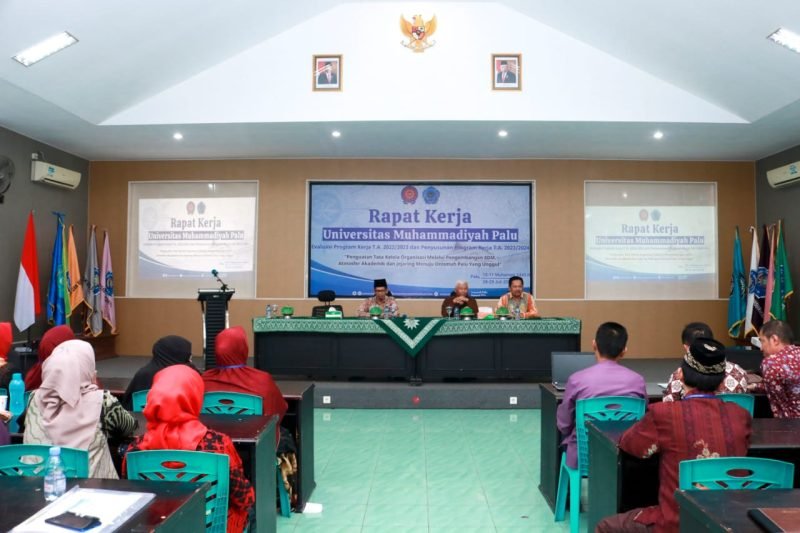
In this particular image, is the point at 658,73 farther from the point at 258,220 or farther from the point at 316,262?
the point at 258,220

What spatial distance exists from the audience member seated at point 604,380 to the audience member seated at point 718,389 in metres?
0.17

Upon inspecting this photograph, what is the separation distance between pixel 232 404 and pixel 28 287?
5.28 meters

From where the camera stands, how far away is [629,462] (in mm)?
2381

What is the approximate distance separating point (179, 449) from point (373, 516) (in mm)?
1518

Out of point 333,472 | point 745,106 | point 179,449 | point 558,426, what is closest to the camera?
point 179,449

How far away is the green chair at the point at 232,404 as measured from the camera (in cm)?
300

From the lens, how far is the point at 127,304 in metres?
8.66

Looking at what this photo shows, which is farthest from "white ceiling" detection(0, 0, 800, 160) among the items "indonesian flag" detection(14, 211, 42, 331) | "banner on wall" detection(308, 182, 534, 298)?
"indonesian flag" detection(14, 211, 42, 331)

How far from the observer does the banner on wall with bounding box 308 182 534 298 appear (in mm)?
8484

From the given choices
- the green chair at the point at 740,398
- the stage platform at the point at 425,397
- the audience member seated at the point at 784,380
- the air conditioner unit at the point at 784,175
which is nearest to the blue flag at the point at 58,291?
the stage platform at the point at 425,397

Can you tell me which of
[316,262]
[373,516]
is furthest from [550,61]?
[373,516]

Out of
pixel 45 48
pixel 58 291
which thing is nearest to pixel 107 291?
pixel 58 291

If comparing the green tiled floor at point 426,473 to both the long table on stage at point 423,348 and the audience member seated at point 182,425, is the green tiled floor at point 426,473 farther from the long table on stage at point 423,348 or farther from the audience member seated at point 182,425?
the audience member seated at point 182,425

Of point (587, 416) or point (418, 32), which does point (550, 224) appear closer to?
point (418, 32)
